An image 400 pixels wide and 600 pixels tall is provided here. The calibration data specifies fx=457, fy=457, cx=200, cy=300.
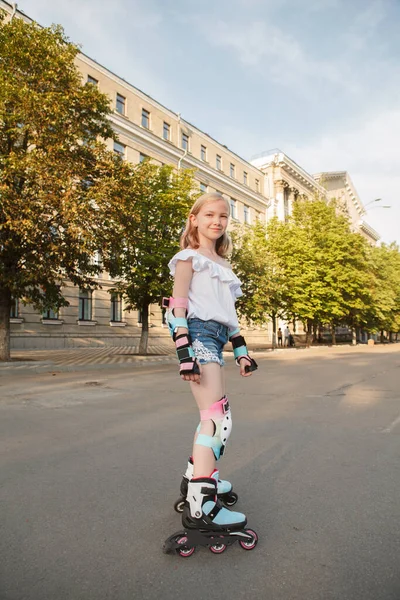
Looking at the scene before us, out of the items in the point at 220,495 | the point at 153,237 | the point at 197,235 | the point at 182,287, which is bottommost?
the point at 220,495

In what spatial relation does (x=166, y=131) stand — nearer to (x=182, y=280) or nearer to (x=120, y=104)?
(x=120, y=104)

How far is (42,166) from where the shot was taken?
492 inches

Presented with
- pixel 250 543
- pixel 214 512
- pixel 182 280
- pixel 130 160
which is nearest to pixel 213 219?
pixel 182 280

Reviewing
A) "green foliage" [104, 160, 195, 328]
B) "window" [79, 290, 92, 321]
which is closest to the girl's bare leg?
"green foliage" [104, 160, 195, 328]

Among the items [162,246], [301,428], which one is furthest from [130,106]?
[301,428]

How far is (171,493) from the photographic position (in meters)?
2.92

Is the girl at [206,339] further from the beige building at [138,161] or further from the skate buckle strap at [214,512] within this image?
the beige building at [138,161]

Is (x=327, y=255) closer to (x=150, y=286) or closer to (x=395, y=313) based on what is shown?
(x=150, y=286)

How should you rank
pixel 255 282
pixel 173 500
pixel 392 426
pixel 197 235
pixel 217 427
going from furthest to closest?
pixel 255 282
pixel 392 426
pixel 173 500
pixel 197 235
pixel 217 427

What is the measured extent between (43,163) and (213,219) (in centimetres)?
1131

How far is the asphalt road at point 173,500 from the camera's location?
1.84m

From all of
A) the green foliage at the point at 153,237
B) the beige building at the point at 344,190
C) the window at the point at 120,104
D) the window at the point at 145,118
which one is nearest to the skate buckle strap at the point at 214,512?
the green foliage at the point at 153,237

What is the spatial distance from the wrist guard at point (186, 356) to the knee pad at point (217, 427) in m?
0.25

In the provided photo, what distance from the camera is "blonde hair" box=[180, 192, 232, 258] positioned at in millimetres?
2609
